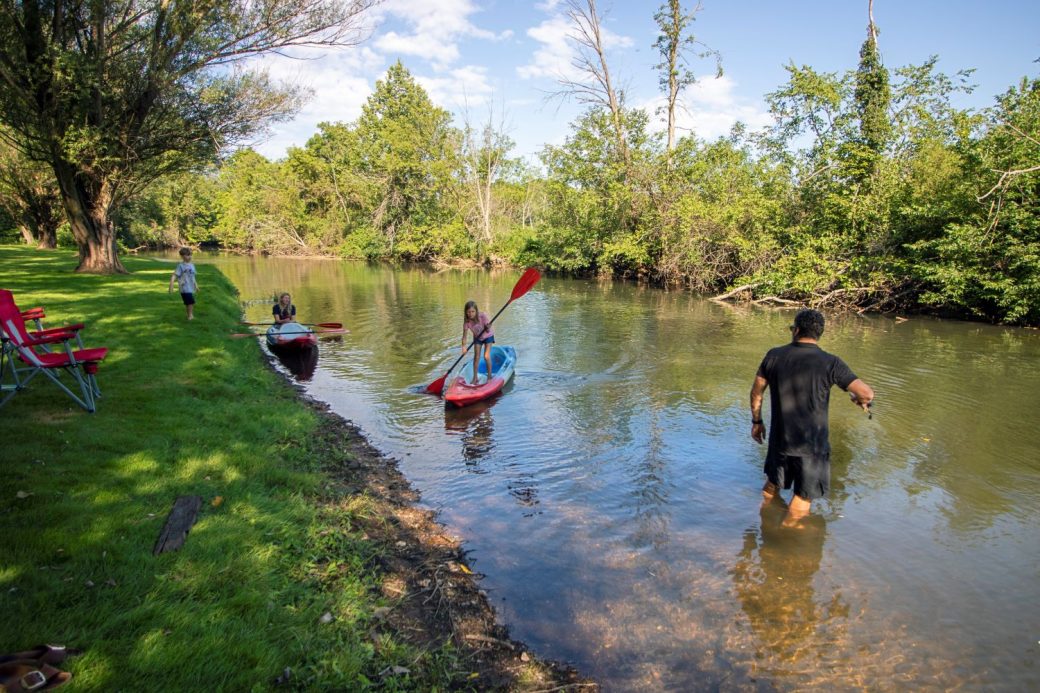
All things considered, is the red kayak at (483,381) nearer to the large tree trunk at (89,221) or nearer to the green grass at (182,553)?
the green grass at (182,553)

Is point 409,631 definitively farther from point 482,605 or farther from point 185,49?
point 185,49

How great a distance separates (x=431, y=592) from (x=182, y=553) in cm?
174

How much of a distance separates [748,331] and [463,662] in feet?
53.1

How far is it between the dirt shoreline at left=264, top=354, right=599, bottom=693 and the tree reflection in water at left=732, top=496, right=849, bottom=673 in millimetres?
1509

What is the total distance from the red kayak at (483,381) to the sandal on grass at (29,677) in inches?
277

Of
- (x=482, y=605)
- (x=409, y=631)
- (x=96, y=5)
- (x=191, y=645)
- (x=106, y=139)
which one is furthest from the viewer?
(x=106, y=139)

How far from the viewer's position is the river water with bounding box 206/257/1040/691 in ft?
13.4

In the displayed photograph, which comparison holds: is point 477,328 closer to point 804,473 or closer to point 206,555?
point 804,473

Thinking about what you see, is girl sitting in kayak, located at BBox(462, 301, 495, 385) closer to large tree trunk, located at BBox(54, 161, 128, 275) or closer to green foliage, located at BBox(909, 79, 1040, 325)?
green foliage, located at BBox(909, 79, 1040, 325)

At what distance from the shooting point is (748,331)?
698 inches

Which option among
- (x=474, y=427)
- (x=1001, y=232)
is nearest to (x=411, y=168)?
(x=1001, y=232)

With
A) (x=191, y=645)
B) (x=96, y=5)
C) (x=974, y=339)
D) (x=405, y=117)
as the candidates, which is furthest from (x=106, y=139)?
(x=405, y=117)

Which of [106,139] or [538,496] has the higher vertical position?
[106,139]

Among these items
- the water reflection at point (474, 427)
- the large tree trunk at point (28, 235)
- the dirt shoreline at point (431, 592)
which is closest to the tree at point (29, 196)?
the large tree trunk at point (28, 235)
